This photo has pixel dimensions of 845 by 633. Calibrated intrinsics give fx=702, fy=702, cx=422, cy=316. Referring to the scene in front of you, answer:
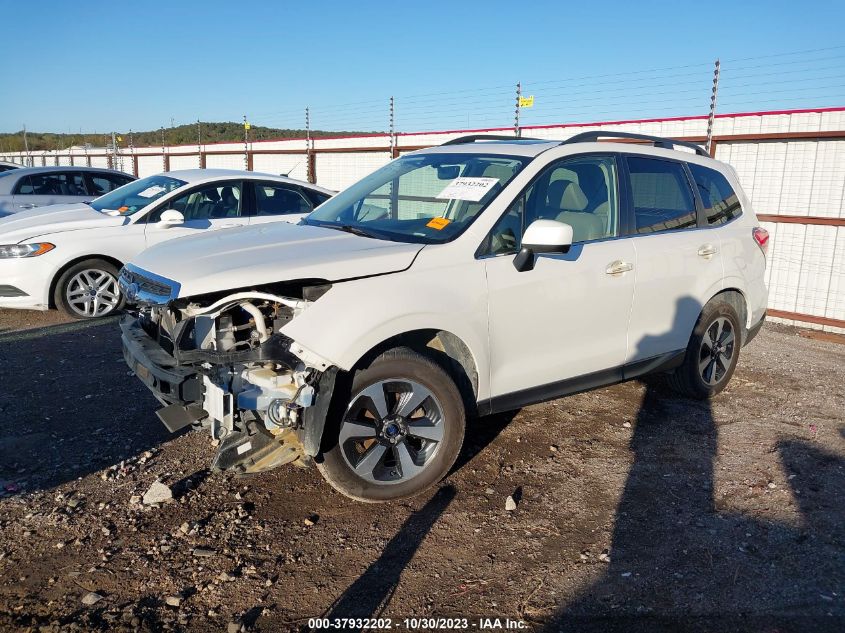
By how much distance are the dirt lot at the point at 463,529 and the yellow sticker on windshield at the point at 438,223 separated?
147 cm

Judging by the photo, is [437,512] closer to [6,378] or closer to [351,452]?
[351,452]

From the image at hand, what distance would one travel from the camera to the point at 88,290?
7.53 metres

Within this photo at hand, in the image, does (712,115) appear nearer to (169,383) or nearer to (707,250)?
(707,250)

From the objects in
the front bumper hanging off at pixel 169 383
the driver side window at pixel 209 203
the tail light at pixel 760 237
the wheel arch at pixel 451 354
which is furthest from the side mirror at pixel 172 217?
the tail light at pixel 760 237

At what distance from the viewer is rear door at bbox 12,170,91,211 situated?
1084 centimetres

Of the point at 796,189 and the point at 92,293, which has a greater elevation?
the point at 796,189

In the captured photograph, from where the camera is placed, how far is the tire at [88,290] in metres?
7.41

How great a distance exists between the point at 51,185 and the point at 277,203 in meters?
5.07

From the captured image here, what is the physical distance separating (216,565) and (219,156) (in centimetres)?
1729

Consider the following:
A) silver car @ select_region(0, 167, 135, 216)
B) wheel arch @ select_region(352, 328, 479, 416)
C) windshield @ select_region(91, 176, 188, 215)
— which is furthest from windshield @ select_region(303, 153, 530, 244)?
silver car @ select_region(0, 167, 135, 216)

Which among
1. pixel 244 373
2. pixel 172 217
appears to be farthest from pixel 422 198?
pixel 172 217

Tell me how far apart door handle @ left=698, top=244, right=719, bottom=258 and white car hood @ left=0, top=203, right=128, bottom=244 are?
230 inches

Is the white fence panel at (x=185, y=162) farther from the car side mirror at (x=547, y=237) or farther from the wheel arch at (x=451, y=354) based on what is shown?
the car side mirror at (x=547, y=237)

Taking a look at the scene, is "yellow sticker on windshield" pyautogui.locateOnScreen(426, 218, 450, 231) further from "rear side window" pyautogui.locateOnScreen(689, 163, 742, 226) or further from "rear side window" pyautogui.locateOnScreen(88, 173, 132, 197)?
"rear side window" pyautogui.locateOnScreen(88, 173, 132, 197)
